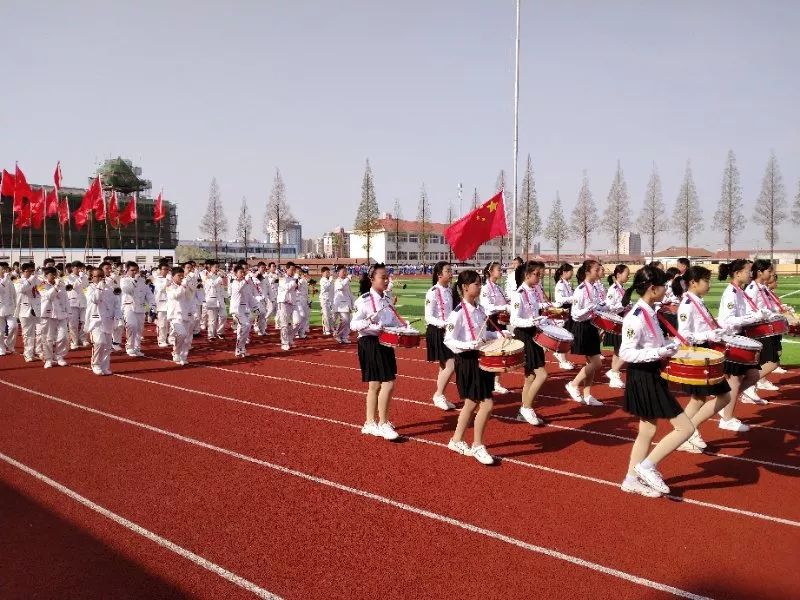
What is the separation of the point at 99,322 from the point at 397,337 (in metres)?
7.48

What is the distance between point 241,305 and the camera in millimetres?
14266

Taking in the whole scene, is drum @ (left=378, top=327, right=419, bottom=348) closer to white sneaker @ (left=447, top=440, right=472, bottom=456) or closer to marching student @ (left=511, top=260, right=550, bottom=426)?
white sneaker @ (left=447, top=440, right=472, bottom=456)

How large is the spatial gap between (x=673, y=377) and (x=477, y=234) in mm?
6096

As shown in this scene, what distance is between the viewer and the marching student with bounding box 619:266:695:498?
516 centimetres

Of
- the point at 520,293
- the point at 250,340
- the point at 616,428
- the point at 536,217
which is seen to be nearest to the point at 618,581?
the point at 616,428

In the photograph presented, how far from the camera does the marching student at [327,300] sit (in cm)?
1798

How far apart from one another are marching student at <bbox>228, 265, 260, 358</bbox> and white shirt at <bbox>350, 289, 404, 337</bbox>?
744 cm

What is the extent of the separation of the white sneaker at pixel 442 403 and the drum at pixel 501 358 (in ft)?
8.39

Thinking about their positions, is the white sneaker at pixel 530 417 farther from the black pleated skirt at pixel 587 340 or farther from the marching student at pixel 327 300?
the marching student at pixel 327 300

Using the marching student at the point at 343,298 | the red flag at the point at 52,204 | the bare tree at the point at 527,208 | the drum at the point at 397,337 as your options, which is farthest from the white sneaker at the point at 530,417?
the bare tree at the point at 527,208

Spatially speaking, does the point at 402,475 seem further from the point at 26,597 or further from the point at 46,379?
the point at 46,379

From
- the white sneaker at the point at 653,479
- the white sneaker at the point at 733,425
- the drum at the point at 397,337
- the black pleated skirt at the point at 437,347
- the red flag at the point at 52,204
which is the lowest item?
the white sneaker at the point at 733,425

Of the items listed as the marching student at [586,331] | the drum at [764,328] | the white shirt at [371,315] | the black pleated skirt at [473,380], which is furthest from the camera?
the marching student at [586,331]

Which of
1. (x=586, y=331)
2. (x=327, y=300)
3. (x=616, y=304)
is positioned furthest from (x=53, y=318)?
(x=616, y=304)
